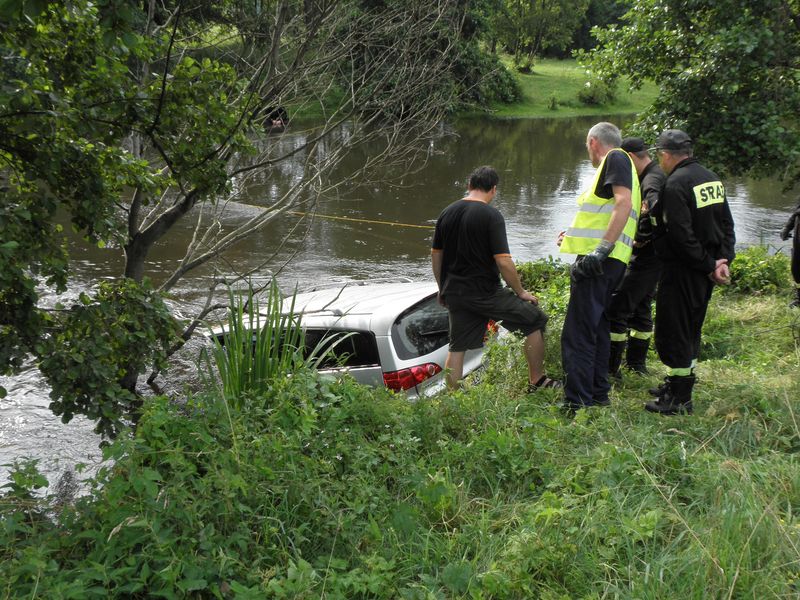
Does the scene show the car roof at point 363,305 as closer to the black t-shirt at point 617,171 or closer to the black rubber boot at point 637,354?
the black rubber boot at point 637,354

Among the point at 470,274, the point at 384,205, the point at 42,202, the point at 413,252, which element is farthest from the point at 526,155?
the point at 42,202

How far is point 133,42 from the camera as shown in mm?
3158

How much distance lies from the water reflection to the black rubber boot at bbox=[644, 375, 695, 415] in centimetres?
322

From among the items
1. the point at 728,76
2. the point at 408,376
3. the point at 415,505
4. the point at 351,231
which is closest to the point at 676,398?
the point at 408,376

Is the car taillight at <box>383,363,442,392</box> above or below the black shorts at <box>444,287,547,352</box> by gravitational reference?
below

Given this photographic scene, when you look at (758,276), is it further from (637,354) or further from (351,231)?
(351,231)

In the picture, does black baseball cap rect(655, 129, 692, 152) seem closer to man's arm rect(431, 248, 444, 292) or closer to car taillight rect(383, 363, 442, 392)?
man's arm rect(431, 248, 444, 292)

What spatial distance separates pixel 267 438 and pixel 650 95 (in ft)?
168

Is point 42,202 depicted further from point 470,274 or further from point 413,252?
point 413,252

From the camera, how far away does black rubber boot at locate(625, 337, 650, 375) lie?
597 centimetres

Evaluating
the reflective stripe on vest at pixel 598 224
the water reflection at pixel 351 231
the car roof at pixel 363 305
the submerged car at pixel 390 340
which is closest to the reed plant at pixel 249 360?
the car roof at pixel 363 305

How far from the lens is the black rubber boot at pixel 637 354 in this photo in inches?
235

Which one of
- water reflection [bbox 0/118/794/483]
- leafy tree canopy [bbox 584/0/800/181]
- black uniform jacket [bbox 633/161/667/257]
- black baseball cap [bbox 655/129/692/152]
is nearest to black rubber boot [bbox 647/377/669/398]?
black uniform jacket [bbox 633/161/667/257]

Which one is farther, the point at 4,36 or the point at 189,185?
the point at 189,185
